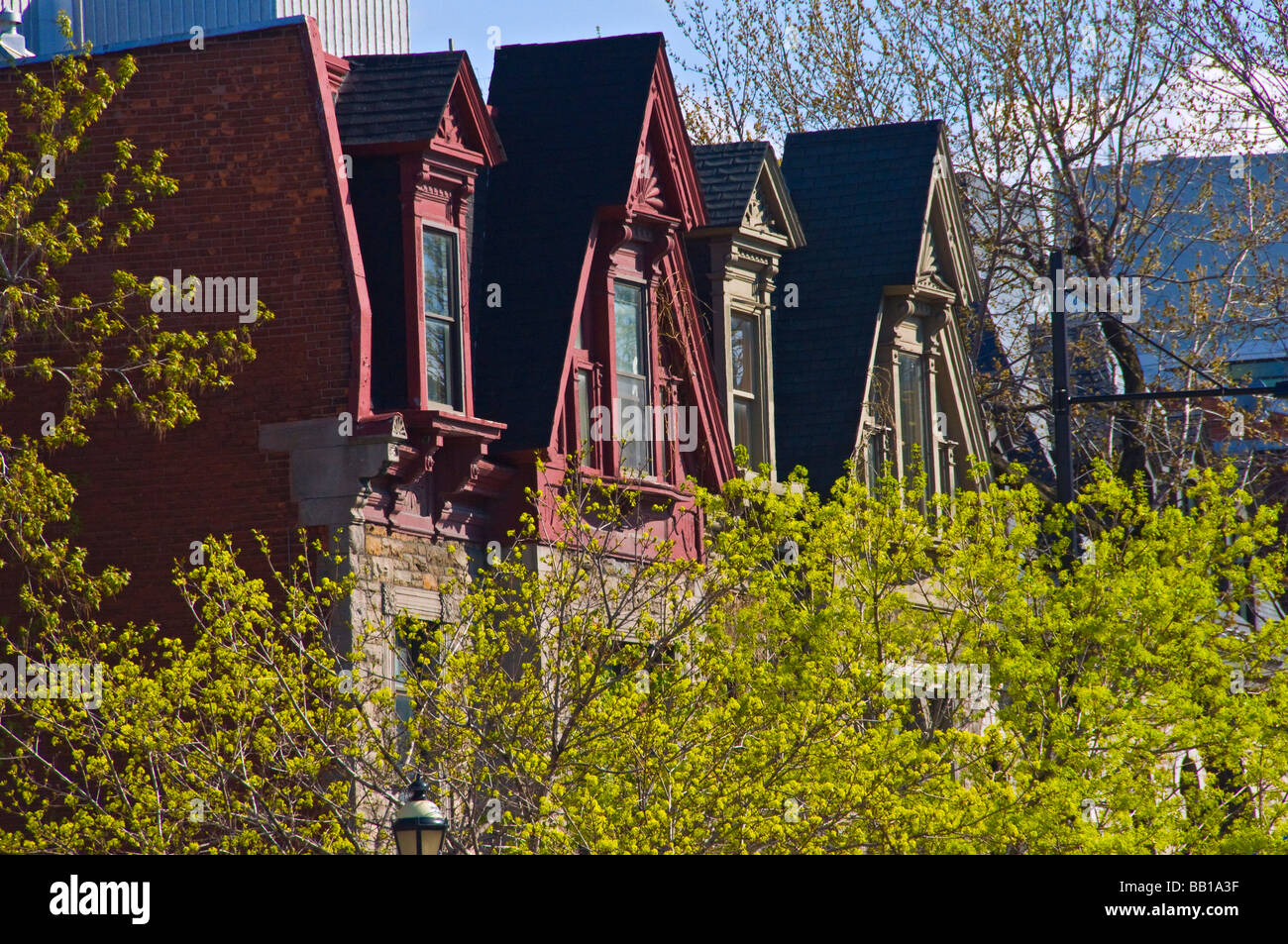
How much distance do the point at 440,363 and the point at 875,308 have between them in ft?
26.3

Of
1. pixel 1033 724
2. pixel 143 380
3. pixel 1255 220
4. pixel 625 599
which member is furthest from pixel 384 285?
pixel 1255 220

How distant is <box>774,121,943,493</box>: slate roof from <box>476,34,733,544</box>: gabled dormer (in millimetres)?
2545

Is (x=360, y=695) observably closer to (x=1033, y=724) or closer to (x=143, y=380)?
(x=143, y=380)

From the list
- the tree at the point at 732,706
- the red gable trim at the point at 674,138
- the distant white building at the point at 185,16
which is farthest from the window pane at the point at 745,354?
the distant white building at the point at 185,16

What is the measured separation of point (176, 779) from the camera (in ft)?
45.7

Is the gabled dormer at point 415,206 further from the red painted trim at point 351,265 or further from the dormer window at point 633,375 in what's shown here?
the dormer window at point 633,375

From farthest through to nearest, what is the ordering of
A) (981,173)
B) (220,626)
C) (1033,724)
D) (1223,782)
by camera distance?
(981,173)
(1223,782)
(1033,724)
(220,626)

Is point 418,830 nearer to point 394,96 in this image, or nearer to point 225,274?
point 225,274

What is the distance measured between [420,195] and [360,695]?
17.8ft

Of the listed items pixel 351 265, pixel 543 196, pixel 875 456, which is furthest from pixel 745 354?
pixel 351 265

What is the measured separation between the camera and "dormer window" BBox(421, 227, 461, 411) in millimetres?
17391

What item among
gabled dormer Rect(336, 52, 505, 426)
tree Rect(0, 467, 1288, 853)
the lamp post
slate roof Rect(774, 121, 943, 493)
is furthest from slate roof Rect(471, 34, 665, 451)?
slate roof Rect(774, 121, 943, 493)

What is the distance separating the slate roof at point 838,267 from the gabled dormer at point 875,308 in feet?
0.04

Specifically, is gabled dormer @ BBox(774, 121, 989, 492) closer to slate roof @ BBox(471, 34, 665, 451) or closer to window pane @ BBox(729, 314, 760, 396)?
window pane @ BBox(729, 314, 760, 396)
